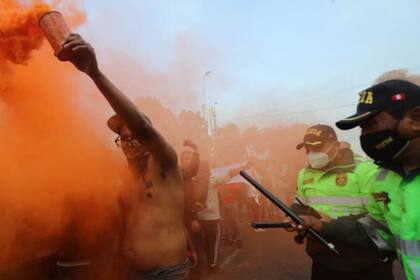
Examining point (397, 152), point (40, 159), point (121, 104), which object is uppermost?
point (121, 104)

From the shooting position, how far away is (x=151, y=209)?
2373 millimetres

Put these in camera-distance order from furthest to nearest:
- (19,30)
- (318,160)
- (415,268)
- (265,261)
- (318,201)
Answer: (265,261) → (318,160) → (318,201) → (19,30) → (415,268)

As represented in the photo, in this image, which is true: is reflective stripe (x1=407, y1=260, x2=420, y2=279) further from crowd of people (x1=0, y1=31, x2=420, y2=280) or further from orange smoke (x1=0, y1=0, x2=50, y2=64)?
orange smoke (x1=0, y1=0, x2=50, y2=64)

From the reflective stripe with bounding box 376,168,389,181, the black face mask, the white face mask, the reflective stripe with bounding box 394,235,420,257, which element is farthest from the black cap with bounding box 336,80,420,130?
the white face mask

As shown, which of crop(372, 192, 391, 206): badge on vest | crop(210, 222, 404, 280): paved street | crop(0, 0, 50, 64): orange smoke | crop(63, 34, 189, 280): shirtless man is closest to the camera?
crop(372, 192, 391, 206): badge on vest

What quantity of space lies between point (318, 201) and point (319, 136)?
61cm

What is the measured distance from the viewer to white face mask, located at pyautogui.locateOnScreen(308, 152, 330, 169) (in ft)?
10.3

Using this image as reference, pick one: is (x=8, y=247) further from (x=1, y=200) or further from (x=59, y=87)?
(x=59, y=87)

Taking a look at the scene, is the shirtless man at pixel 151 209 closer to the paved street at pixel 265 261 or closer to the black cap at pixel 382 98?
the black cap at pixel 382 98

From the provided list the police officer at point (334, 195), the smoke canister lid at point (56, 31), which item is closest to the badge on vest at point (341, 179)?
the police officer at point (334, 195)

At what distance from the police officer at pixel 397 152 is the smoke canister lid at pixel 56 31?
1513 mm

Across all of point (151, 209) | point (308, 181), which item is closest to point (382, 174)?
point (308, 181)

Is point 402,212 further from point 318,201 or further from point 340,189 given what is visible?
point 318,201

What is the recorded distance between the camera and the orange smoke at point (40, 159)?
2.40 metres
